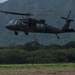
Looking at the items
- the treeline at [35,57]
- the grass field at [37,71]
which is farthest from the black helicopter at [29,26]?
the treeline at [35,57]

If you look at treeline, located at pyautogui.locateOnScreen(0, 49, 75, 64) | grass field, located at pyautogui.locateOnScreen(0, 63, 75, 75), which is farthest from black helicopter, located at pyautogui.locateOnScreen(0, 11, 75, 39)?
treeline, located at pyautogui.locateOnScreen(0, 49, 75, 64)

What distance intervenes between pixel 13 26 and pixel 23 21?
1.90 meters

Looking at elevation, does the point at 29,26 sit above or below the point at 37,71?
above

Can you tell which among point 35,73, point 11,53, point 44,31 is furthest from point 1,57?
point 35,73

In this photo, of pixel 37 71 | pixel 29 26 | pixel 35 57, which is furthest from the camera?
pixel 35 57

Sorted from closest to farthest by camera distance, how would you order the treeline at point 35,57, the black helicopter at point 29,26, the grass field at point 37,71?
the grass field at point 37,71, the black helicopter at point 29,26, the treeline at point 35,57

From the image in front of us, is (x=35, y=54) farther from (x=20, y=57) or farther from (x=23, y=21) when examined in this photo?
(x=23, y=21)

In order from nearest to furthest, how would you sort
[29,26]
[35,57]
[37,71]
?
[37,71]
[29,26]
[35,57]

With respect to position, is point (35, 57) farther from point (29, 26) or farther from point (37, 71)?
point (37, 71)

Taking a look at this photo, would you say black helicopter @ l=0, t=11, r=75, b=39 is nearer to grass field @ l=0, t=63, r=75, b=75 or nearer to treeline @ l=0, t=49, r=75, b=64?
grass field @ l=0, t=63, r=75, b=75

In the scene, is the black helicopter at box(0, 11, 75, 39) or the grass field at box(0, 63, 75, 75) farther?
the black helicopter at box(0, 11, 75, 39)

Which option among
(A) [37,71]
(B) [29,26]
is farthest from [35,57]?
(A) [37,71]

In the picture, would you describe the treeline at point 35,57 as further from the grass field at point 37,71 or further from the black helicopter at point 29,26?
the grass field at point 37,71

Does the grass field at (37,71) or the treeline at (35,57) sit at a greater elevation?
the grass field at (37,71)
